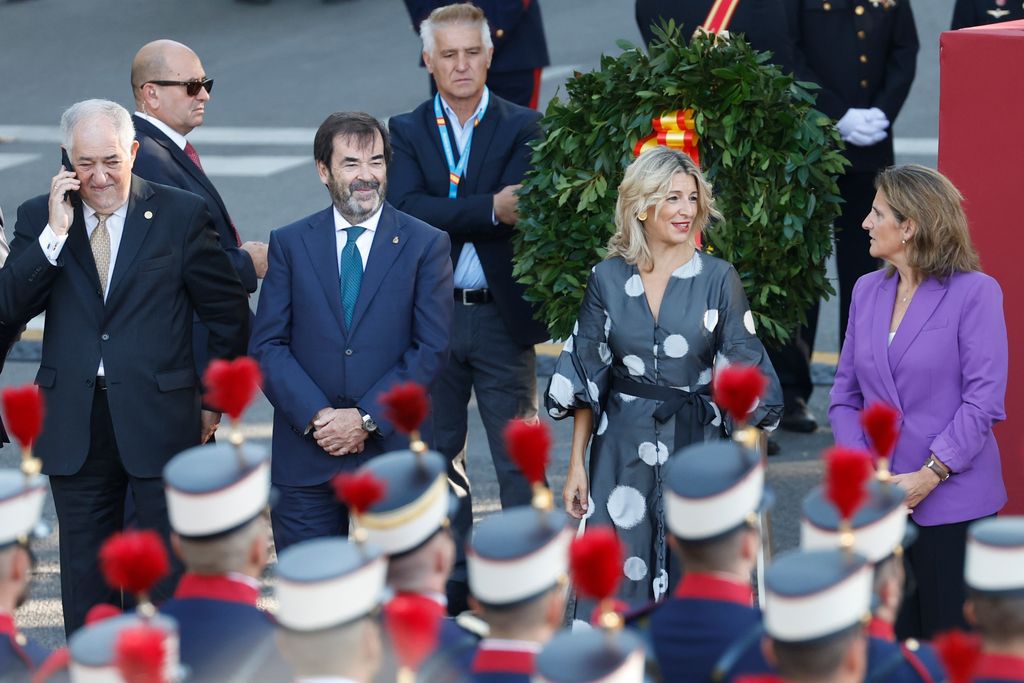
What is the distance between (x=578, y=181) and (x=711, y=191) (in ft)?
Result: 1.89

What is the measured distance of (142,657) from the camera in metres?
2.91

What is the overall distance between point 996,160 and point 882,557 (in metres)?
2.43

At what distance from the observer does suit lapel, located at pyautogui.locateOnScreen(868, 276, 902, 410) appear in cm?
541

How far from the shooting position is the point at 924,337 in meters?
5.34

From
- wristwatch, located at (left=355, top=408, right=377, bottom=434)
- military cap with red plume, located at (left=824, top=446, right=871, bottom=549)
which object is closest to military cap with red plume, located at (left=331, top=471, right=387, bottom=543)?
military cap with red plume, located at (left=824, top=446, right=871, bottom=549)

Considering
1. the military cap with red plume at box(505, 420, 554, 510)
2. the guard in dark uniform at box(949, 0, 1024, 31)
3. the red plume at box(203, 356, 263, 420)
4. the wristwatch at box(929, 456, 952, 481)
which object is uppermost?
the guard in dark uniform at box(949, 0, 1024, 31)

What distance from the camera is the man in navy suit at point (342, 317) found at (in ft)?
19.1

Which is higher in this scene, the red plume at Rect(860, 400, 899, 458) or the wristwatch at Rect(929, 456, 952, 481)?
the red plume at Rect(860, 400, 899, 458)

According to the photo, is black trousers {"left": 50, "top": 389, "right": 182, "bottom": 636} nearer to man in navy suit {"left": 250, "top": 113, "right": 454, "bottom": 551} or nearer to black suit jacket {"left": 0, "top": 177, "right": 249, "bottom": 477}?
black suit jacket {"left": 0, "top": 177, "right": 249, "bottom": 477}

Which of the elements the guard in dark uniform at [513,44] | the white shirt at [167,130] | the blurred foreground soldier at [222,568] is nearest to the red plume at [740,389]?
the blurred foreground soldier at [222,568]

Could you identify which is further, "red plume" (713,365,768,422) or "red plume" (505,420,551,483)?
"red plume" (713,365,768,422)

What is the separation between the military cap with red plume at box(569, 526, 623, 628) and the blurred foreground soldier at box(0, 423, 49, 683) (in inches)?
58.5

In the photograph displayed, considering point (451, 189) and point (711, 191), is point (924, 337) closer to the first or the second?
point (711, 191)

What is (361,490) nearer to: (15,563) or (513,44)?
(15,563)
